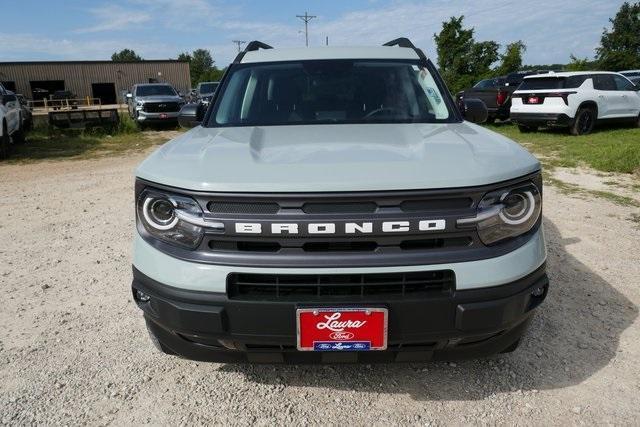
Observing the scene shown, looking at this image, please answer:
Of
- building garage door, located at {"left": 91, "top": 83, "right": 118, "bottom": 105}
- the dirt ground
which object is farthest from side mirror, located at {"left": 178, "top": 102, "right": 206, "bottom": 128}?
building garage door, located at {"left": 91, "top": 83, "right": 118, "bottom": 105}

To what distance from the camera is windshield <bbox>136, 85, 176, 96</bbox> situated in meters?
18.7

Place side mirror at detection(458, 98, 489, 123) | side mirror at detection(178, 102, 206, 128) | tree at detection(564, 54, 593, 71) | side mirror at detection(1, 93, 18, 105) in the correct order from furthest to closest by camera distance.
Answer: tree at detection(564, 54, 593, 71), side mirror at detection(1, 93, 18, 105), side mirror at detection(178, 102, 206, 128), side mirror at detection(458, 98, 489, 123)

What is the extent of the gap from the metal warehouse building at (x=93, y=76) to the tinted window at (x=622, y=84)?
38.7 m

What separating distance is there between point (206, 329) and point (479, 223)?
1.19m

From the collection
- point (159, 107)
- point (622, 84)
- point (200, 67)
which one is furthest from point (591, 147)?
point (200, 67)

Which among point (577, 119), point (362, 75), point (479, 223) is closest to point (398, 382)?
point (479, 223)

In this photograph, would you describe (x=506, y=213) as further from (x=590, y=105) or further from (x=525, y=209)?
(x=590, y=105)

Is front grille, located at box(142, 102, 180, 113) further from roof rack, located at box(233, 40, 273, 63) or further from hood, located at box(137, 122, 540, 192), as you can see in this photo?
hood, located at box(137, 122, 540, 192)

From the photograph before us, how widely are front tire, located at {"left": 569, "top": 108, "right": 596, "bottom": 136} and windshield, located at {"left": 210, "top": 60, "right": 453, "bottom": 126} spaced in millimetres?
10401

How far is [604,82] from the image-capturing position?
41.4ft

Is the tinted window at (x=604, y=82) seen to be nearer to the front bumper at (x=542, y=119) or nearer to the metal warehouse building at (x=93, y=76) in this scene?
the front bumper at (x=542, y=119)

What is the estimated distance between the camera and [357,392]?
2.46m

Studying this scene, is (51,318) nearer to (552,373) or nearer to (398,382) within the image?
(398,382)

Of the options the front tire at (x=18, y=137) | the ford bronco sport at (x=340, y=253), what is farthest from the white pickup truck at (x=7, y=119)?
the ford bronco sport at (x=340, y=253)
